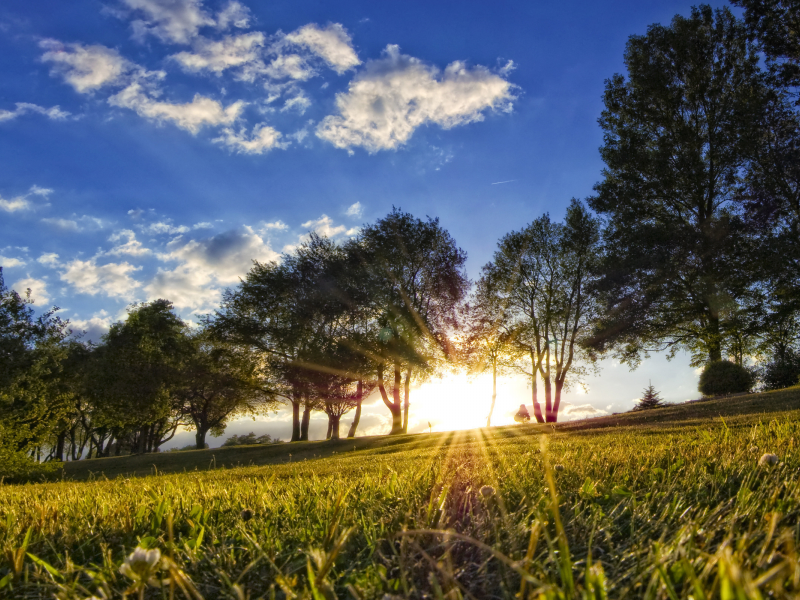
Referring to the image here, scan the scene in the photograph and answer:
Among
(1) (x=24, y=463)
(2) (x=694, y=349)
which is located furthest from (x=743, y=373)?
(1) (x=24, y=463)

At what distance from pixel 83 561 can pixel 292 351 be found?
100ft

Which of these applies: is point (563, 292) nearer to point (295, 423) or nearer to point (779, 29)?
point (779, 29)

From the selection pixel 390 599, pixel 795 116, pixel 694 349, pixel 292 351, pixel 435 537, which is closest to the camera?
pixel 390 599

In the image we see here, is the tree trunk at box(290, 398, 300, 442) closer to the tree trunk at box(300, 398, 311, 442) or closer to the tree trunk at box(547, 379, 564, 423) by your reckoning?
the tree trunk at box(300, 398, 311, 442)

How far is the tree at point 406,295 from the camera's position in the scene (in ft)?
103

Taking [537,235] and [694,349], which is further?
[537,235]

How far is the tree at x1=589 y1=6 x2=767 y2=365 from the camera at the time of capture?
2502cm

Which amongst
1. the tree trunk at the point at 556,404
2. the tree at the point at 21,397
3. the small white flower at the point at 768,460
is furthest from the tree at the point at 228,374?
the small white flower at the point at 768,460

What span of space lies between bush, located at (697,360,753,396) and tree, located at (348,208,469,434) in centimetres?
1587

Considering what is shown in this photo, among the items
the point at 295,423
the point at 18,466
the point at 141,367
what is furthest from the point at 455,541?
the point at 141,367

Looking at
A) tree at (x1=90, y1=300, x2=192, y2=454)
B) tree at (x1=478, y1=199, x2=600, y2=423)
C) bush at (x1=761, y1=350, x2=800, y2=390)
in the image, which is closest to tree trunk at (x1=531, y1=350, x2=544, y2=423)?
tree at (x1=478, y1=199, x2=600, y2=423)

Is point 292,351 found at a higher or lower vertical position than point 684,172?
lower

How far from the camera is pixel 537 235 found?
32406 millimetres

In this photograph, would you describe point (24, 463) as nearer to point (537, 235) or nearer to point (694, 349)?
point (537, 235)
